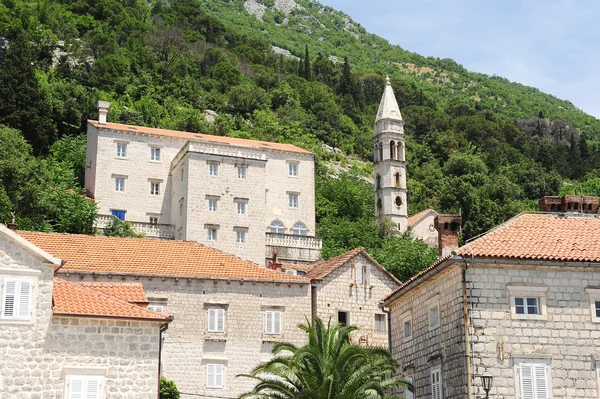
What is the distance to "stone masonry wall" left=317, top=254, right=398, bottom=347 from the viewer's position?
4700 centimetres

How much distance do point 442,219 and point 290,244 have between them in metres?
30.6

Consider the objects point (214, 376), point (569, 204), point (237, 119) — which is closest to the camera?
point (569, 204)

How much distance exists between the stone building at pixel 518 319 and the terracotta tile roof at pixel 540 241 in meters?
0.03

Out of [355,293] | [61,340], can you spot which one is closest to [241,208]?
[355,293]

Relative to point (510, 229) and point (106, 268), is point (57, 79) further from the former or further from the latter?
point (510, 229)

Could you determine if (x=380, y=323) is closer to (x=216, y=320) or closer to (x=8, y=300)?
(x=216, y=320)

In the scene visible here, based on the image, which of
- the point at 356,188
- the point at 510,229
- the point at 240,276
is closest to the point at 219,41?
the point at 356,188

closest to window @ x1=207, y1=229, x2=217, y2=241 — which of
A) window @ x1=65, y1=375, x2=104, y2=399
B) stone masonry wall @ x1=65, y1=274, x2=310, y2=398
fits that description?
stone masonry wall @ x1=65, y1=274, x2=310, y2=398

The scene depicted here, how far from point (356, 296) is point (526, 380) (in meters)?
18.4

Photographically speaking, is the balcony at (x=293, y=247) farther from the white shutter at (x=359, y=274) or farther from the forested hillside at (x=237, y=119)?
the white shutter at (x=359, y=274)

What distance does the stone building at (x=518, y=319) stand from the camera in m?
30.4

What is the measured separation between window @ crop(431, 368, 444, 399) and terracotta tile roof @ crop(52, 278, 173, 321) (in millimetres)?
10050

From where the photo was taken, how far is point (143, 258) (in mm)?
44375

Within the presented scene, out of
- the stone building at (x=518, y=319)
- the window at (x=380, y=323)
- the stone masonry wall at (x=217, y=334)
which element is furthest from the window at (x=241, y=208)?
the stone building at (x=518, y=319)
